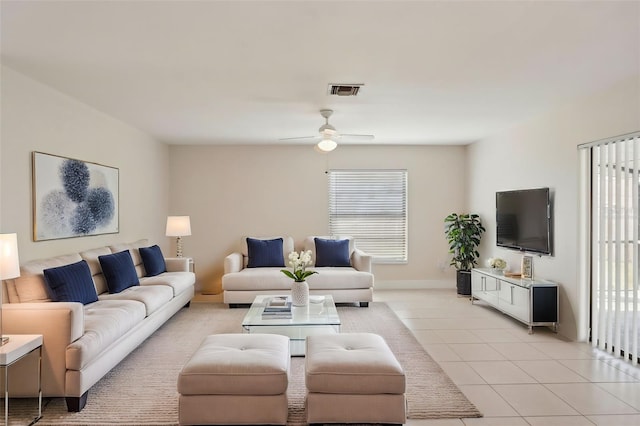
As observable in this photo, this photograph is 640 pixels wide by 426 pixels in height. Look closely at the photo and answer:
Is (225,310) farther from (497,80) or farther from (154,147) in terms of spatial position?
(497,80)

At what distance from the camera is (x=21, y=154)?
3.58 m

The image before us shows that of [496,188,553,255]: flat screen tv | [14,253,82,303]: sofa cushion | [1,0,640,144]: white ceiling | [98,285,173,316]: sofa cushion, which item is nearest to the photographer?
[1,0,640,144]: white ceiling

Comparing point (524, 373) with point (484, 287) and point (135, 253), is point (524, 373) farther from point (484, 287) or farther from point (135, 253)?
point (135, 253)

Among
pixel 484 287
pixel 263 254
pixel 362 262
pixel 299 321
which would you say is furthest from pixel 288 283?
pixel 484 287

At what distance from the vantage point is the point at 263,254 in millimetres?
6449

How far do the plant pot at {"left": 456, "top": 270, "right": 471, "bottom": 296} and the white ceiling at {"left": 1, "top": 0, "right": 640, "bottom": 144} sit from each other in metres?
2.79

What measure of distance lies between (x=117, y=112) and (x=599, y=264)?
5251 mm

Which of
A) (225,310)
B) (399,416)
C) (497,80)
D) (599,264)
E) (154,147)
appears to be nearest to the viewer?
(399,416)

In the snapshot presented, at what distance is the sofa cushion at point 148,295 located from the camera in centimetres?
411

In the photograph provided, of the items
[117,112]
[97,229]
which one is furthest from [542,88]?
[97,229]

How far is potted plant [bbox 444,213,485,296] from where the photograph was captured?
6.81 meters

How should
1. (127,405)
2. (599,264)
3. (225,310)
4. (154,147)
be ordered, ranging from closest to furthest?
1. (127,405)
2. (599,264)
3. (225,310)
4. (154,147)

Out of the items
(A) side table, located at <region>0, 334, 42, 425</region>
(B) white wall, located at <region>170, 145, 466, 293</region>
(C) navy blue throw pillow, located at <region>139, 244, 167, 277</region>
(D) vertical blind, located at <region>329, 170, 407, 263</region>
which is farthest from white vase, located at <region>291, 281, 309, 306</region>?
(D) vertical blind, located at <region>329, 170, 407, 263</region>

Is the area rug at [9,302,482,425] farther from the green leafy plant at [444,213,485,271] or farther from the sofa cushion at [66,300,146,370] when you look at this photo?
the green leafy plant at [444,213,485,271]
